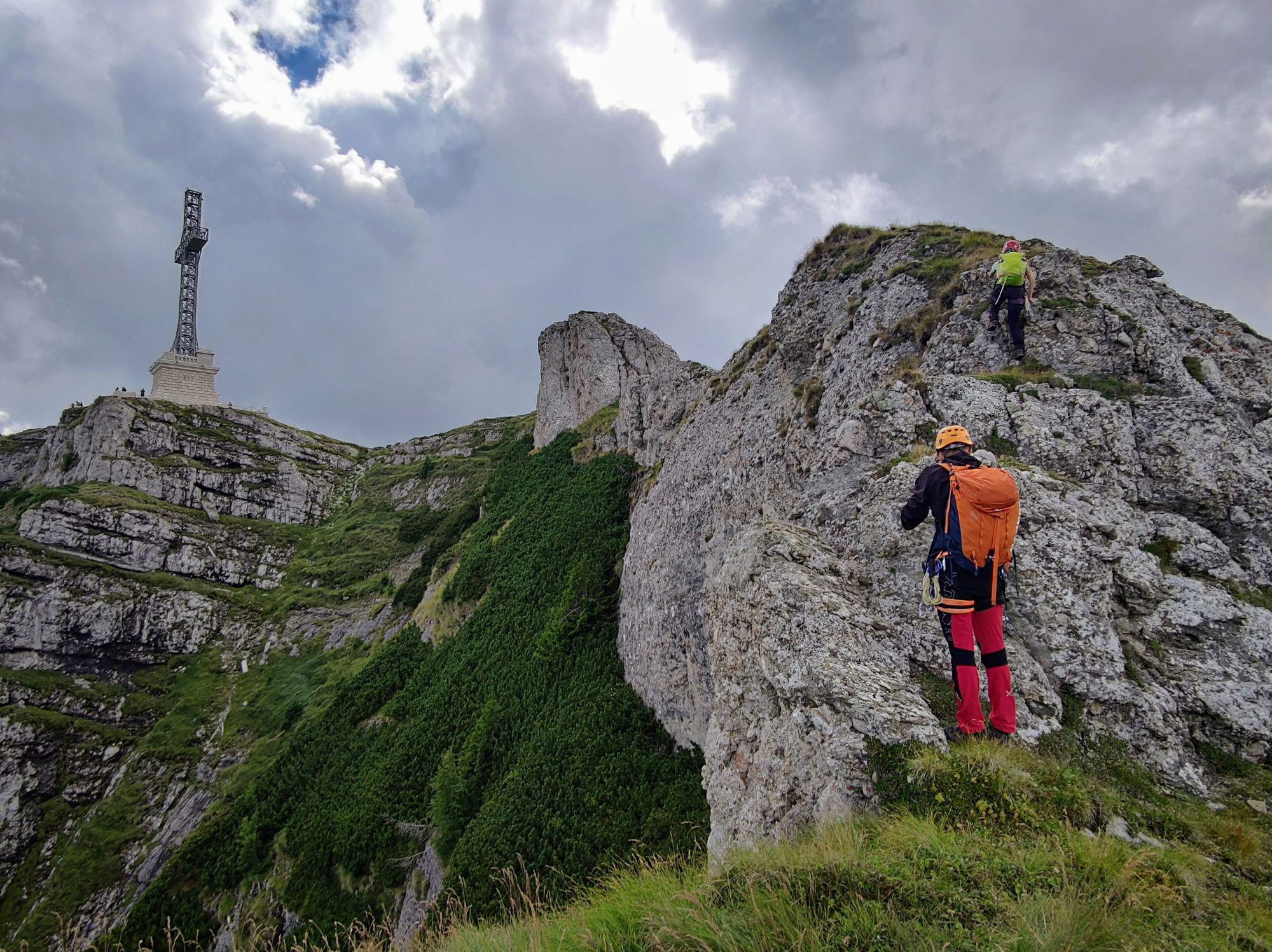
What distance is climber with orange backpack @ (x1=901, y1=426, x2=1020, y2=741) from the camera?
554cm

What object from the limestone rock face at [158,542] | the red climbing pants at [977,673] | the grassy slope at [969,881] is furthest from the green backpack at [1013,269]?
the limestone rock face at [158,542]

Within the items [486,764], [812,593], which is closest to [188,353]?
[486,764]

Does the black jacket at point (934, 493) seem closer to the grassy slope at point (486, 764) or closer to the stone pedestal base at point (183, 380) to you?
the grassy slope at point (486, 764)

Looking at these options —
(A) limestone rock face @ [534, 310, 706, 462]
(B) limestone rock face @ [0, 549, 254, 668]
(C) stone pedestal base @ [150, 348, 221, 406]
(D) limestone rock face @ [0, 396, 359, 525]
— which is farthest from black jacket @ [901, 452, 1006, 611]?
(C) stone pedestal base @ [150, 348, 221, 406]

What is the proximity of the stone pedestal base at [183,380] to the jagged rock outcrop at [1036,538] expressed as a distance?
75935mm

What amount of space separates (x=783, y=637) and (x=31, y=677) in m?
50.5

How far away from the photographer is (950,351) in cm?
1159

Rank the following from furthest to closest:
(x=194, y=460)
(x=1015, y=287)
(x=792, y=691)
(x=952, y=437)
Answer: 1. (x=194, y=460)
2. (x=1015, y=287)
3. (x=792, y=691)
4. (x=952, y=437)

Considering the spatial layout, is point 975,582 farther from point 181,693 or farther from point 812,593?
point 181,693

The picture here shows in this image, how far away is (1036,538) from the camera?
23.2 ft

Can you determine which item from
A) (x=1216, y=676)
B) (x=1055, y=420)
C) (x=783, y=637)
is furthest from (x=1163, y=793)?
(x=1055, y=420)

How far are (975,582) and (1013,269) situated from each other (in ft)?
25.9

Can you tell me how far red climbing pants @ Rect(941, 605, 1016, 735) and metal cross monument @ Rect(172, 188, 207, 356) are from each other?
8594 centimetres

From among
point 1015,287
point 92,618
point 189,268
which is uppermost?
point 189,268
